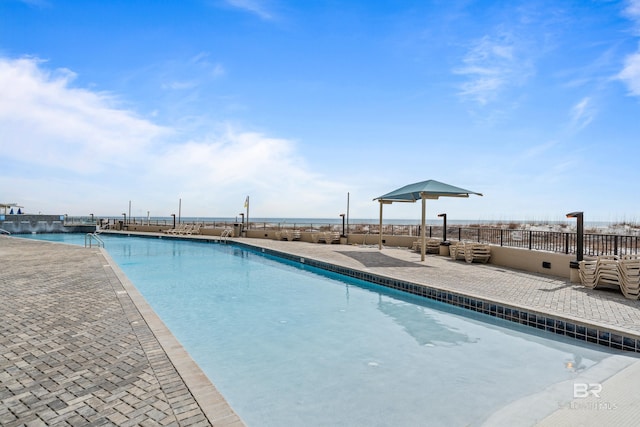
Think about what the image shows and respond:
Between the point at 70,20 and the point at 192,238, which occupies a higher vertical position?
the point at 70,20

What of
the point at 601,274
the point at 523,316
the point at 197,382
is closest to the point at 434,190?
the point at 601,274

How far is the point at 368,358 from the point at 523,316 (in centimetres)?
254

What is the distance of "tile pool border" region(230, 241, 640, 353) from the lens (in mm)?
3982

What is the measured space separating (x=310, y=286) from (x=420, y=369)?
14.2 ft

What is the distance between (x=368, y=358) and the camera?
13.1 ft

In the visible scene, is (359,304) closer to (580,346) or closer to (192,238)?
(580,346)

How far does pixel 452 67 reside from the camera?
10133 mm

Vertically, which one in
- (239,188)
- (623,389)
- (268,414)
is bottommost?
(268,414)

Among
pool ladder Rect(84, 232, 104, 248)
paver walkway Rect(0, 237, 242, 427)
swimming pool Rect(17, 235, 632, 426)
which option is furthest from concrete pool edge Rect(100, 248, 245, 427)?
pool ladder Rect(84, 232, 104, 248)

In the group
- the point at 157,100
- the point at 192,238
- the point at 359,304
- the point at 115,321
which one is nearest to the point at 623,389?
the point at 359,304

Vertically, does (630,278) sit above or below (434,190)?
below

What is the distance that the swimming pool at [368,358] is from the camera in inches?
117

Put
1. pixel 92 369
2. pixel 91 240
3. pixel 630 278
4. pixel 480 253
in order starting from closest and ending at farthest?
pixel 92 369, pixel 630 278, pixel 480 253, pixel 91 240

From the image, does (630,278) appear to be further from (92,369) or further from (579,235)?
(92,369)
